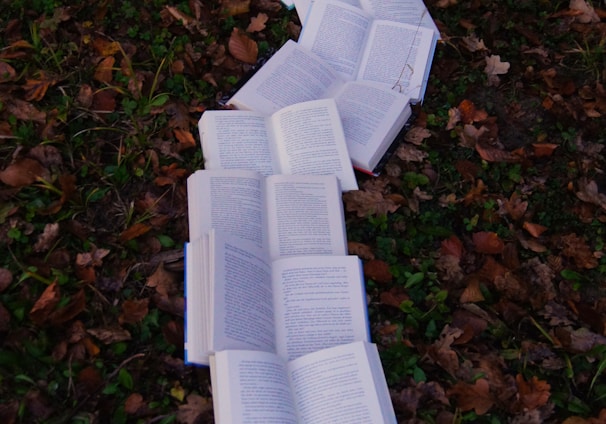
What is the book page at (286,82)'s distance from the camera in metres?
2.53

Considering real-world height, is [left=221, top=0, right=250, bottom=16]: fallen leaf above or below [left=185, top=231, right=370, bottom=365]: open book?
above

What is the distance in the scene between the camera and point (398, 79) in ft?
8.93

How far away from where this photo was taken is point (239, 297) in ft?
6.25

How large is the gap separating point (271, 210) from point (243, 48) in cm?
88

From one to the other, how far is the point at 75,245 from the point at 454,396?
1.35 m

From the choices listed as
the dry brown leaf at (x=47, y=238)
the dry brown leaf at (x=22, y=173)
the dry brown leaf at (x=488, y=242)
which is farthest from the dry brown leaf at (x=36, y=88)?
the dry brown leaf at (x=488, y=242)

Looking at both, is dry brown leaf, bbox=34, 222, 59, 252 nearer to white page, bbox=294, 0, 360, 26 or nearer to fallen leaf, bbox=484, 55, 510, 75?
white page, bbox=294, 0, 360, 26

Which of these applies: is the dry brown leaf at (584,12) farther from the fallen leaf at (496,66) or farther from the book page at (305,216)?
the book page at (305,216)

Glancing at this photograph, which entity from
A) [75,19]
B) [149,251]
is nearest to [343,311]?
[149,251]

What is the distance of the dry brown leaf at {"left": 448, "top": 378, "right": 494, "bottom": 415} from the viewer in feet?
6.31

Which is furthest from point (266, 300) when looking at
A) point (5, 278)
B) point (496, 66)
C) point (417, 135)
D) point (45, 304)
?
point (496, 66)

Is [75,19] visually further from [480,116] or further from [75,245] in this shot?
[480,116]

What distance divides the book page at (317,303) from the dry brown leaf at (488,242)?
519 millimetres

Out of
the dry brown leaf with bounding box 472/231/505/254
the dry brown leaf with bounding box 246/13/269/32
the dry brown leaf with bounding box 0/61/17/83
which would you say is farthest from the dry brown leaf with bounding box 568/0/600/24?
the dry brown leaf with bounding box 0/61/17/83
